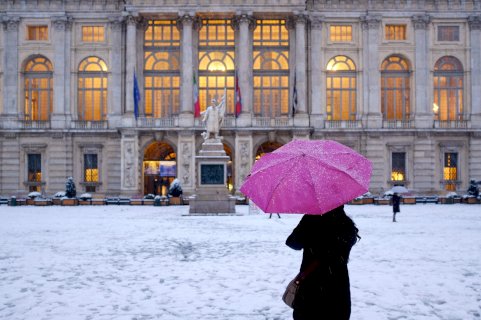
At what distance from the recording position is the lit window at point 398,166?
149ft

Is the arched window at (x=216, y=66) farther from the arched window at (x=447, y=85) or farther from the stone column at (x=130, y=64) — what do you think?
the arched window at (x=447, y=85)

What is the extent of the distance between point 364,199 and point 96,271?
29515mm

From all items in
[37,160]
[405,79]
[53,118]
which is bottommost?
[37,160]

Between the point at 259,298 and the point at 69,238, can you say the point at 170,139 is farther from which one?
the point at 259,298

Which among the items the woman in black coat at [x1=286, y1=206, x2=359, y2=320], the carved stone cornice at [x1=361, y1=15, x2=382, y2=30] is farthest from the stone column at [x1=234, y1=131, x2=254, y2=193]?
the woman in black coat at [x1=286, y1=206, x2=359, y2=320]

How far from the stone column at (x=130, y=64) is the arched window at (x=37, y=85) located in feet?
23.2

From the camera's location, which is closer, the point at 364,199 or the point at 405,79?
the point at 364,199

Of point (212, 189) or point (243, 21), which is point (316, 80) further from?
point (212, 189)

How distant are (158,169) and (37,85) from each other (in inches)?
495

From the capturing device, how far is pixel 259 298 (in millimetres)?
8719

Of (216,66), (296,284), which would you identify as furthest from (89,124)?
(296,284)

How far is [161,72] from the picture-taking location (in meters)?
45.1

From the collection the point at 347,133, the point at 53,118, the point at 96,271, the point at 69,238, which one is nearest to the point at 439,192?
the point at 347,133

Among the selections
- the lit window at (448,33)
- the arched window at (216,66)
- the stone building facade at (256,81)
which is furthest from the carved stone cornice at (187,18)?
the lit window at (448,33)
